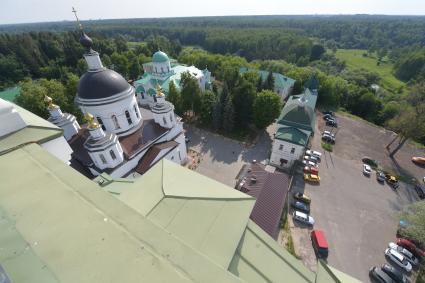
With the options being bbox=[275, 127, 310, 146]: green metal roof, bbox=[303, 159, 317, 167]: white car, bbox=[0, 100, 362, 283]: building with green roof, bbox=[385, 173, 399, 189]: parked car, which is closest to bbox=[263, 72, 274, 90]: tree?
bbox=[275, 127, 310, 146]: green metal roof

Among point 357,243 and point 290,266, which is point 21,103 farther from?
point 357,243

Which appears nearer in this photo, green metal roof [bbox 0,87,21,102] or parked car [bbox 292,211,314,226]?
parked car [bbox 292,211,314,226]

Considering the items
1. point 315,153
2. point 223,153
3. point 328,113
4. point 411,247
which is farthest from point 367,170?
point 223,153

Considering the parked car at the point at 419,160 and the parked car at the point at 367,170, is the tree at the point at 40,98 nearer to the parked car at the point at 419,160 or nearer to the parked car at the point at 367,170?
the parked car at the point at 367,170

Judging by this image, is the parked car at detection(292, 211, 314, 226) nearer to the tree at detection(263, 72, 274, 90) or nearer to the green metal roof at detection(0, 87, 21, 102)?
the tree at detection(263, 72, 274, 90)

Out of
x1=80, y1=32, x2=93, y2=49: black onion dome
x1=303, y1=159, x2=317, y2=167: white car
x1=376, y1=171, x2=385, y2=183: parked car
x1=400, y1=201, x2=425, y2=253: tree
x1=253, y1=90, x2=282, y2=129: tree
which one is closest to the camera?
x1=400, y1=201, x2=425, y2=253: tree

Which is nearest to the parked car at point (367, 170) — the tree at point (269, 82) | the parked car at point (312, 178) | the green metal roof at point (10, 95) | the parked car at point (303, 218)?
the parked car at point (312, 178)
